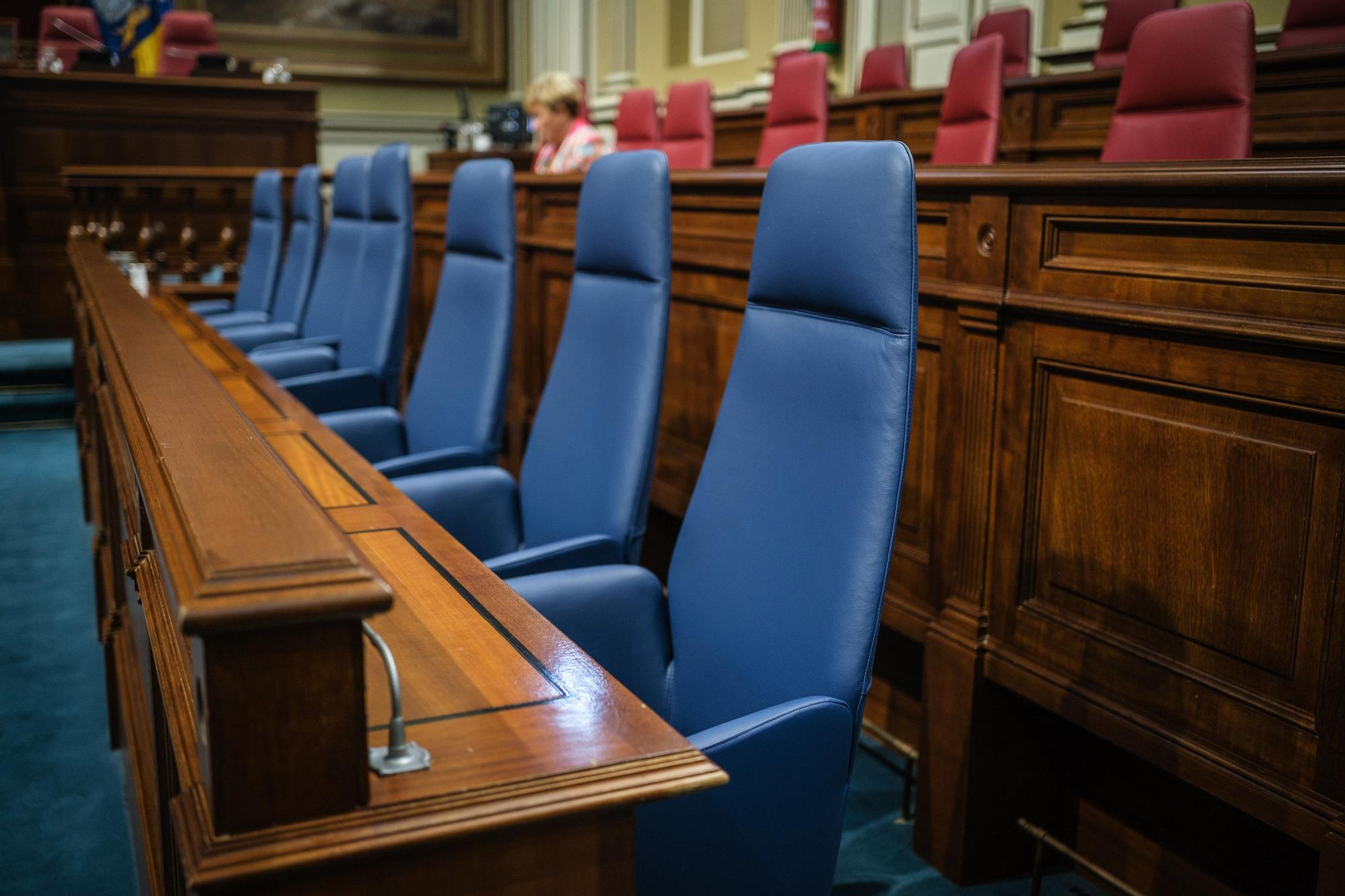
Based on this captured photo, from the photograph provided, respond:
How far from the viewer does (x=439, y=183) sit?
409 cm

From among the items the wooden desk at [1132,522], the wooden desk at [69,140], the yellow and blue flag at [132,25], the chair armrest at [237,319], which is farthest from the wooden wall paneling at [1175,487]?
the yellow and blue flag at [132,25]

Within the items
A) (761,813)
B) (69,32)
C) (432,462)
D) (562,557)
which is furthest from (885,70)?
(69,32)

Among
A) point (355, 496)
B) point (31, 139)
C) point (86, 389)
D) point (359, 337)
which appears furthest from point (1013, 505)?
point (31, 139)

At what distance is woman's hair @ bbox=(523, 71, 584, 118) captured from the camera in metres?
4.73

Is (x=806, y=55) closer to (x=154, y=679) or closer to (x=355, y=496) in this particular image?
(x=355, y=496)

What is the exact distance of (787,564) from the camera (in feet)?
3.77

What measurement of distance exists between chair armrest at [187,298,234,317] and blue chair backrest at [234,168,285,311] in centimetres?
6

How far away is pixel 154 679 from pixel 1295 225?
3.86 feet

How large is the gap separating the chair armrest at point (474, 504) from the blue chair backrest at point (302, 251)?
222 cm

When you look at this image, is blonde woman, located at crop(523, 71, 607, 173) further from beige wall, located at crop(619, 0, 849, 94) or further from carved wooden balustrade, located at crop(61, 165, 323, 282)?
beige wall, located at crop(619, 0, 849, 94)

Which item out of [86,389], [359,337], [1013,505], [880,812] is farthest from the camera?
[86,389]

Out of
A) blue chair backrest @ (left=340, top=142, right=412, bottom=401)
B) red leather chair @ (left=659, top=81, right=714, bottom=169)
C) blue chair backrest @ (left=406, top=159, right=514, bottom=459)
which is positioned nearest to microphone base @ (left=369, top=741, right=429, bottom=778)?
blue chair backrest @ (left=406, top=159, right=514, bottom=459)

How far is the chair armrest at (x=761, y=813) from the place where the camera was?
0.96m

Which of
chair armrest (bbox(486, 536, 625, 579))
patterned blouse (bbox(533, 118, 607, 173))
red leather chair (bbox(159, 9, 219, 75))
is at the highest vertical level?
red leather chair (bbox(159, 9, 219, 75))
